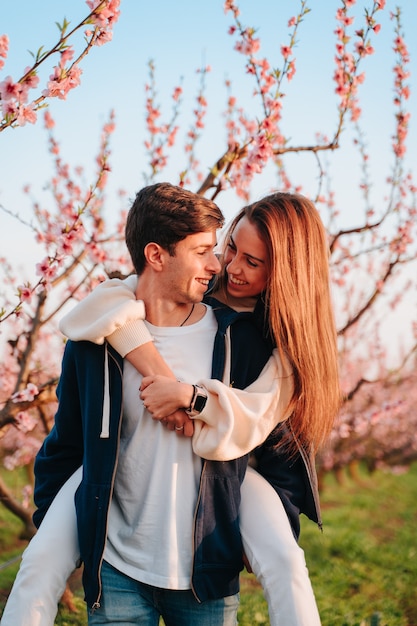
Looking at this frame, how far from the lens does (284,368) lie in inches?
90.4

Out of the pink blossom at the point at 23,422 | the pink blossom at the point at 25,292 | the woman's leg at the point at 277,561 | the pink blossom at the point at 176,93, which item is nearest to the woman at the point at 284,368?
the woman's leg at the point at 277,561

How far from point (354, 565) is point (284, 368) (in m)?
4.79

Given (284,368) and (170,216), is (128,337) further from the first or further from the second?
(284,368)

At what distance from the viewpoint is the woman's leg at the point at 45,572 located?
2.05 meters

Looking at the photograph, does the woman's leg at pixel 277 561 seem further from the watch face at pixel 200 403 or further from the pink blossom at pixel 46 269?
the pink blossom at pixel 46 269

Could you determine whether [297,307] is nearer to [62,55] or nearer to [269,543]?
[269,543]

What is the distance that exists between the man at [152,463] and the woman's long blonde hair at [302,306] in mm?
220

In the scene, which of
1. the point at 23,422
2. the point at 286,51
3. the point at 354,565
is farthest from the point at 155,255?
the point at 354,565

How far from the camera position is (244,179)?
398 cm

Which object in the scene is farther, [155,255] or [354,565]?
[354,565]

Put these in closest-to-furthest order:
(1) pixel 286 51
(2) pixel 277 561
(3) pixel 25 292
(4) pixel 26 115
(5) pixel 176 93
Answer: (2) pixel 277 561 < (4) pixel 26 115 < (3) pixel 25 292 < (1) pixel 286 51 < (5) pixel 176 93

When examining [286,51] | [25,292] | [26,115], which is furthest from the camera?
[286,51]

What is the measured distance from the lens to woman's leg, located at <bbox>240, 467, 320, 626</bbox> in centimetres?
202

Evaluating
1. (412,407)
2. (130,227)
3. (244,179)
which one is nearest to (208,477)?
(130,227)
